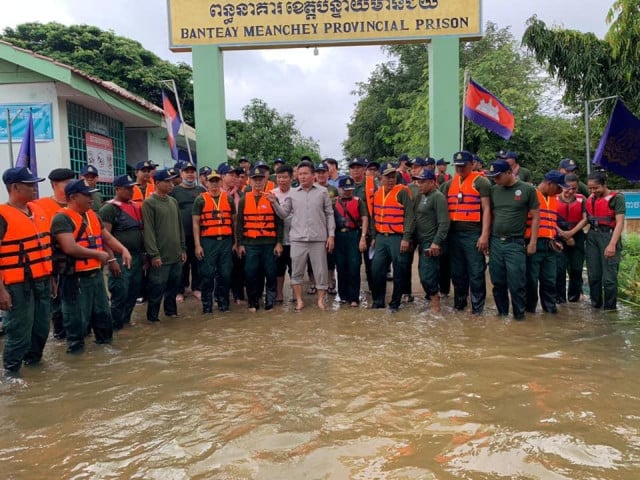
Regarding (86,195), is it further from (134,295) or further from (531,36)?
(531,36)

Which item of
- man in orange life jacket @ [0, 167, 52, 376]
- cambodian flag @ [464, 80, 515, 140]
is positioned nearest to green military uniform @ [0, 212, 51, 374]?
man in orange life jacket @ [0, 167, 52, 376]

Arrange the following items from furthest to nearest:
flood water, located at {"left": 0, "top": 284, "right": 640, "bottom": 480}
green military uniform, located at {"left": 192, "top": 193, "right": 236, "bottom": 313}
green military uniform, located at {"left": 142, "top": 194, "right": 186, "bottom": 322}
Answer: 1. green military uniform, located at {"left": 192, "top": 193, "right": 236, "bottom": 313}
2. green military uniform, located at {"left": 142, "top": 194, "right": 186, "bottom": 322}
3. flood water, located at {"left": 0, "top": 284, "right": 640, "bottom": 480}

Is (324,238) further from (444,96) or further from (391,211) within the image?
(444,96)

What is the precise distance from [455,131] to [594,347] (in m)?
6.68

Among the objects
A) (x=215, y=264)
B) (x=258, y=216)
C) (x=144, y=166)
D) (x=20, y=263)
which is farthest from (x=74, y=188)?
(x=144, y=166)

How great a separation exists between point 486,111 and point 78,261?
8.45 meters

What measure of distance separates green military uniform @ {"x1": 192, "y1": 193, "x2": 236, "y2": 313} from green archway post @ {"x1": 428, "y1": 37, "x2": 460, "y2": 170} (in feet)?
17.9

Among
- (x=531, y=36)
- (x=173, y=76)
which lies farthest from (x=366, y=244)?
(x=173, y=76)

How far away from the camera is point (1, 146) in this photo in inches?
410

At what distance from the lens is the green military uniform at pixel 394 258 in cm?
667

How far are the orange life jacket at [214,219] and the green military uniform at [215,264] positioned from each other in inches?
1.1

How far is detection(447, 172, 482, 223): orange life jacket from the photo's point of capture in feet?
21.1

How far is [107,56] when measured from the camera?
24.6 metres

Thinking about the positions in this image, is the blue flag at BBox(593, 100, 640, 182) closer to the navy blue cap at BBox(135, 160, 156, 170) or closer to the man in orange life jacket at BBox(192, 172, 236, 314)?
the man in orange life jacket at BBox(192, 172, 236, 314)
